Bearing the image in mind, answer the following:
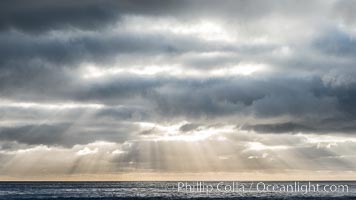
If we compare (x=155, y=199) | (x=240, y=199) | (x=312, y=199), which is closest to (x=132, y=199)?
(x=155, y=199)

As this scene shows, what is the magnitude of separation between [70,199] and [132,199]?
666 inches

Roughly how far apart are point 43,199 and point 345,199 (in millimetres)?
76808

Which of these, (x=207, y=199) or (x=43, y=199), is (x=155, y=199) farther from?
(x=43, y=199)

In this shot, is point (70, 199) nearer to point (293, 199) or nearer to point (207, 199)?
point (207, 199)

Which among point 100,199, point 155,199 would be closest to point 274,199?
point 155,199

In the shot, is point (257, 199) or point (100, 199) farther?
point (100, 199)

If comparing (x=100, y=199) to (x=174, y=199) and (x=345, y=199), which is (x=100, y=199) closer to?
(x=174, y=199)

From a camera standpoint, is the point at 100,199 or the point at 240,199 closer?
the point at 240,199

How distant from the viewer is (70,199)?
5477 inches

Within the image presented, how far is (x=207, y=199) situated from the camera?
442 ft

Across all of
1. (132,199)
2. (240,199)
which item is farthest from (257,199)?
(132,199)

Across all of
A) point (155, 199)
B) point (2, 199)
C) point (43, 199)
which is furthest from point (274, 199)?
point (2, 199)

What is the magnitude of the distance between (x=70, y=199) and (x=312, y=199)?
61565 millimetres

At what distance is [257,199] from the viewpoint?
5153 inches
